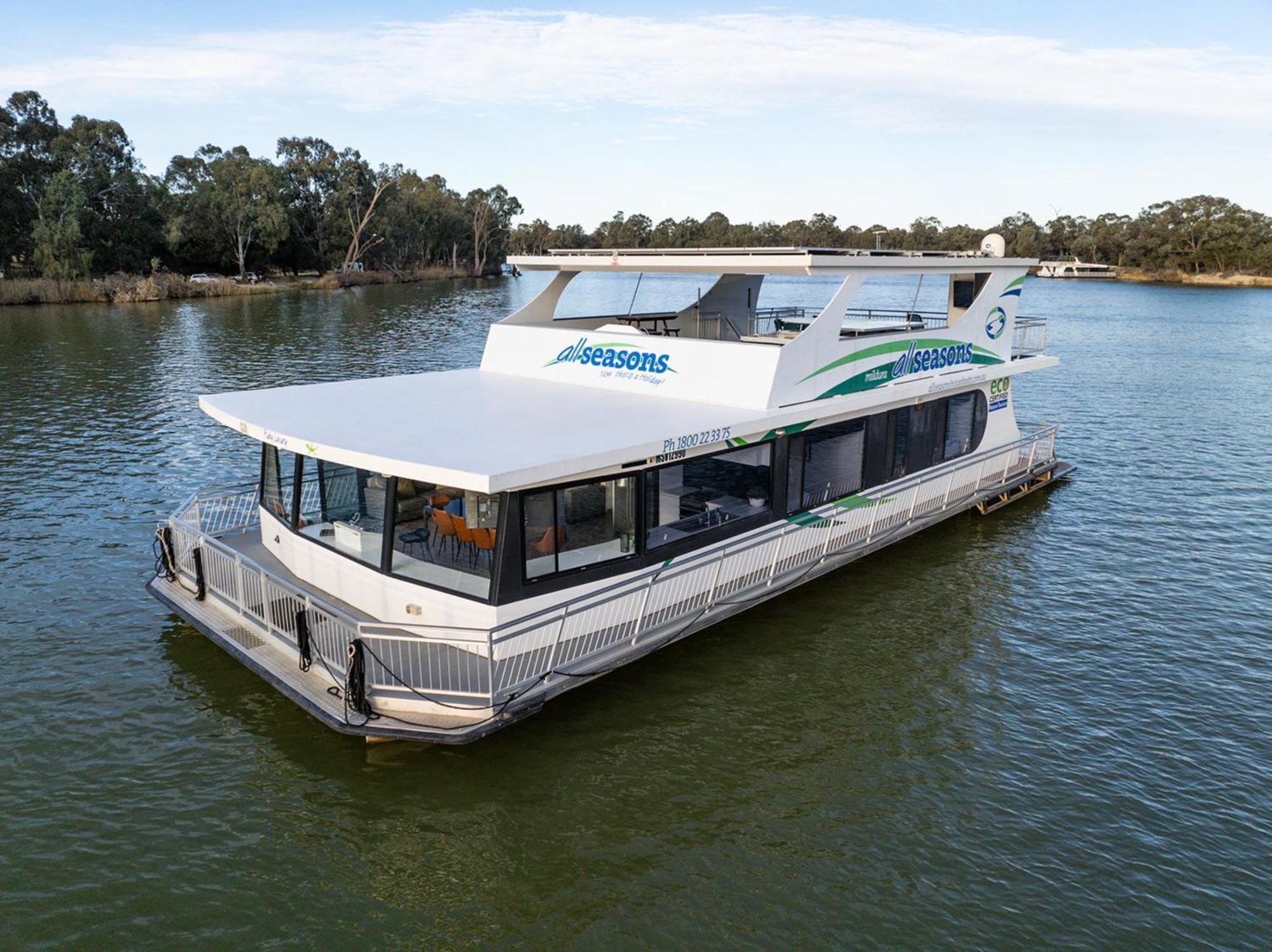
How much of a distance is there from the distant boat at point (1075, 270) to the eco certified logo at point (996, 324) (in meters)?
129

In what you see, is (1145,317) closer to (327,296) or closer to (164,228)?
(327,296)

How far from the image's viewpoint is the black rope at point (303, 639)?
895 centimetres

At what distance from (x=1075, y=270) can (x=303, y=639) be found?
148m

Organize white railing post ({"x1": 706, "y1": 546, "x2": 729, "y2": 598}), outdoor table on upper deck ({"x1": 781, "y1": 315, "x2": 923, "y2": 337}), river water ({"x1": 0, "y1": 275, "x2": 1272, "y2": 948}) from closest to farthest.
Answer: river water ({"x1": 0, "y1": 275, "x2": 1272, "y2": 948})
white railing post ({"x1": 706, "y1": 546, "x2": 729, "y2": 598})
outdoor table on upper deck ({"x1": 781, "y1": 315, "x2": 923, "y2": 337})

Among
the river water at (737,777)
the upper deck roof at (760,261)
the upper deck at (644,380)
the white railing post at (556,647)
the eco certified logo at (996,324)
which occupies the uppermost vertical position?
the upper deck roof at (760,261)

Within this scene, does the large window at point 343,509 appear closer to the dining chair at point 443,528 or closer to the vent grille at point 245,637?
the dining chair at point 443,528

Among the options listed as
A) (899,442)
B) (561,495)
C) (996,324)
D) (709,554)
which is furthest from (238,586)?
(996,324)

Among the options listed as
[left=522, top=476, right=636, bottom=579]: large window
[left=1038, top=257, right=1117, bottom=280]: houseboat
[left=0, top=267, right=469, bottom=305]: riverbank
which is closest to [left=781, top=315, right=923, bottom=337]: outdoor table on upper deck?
[left=522, top=476, right=636, bottom=579]: large window

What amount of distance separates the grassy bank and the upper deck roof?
112 metres

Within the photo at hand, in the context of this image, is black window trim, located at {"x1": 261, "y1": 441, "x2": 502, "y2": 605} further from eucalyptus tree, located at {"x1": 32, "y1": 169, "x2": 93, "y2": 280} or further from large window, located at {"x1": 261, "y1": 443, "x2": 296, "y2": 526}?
eucalyptus tree, located at {"x1": 32, "y1": 169, "x2": 93, "y2": 280}

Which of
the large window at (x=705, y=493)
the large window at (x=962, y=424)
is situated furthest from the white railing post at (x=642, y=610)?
the large window at (x=962, y=424)

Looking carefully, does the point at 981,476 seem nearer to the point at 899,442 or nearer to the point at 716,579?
the point at 899,442

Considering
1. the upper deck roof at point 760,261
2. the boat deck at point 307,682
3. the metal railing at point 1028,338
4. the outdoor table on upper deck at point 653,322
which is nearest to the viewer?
the boat deck at point 307,682

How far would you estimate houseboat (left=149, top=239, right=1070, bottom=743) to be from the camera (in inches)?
344
